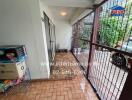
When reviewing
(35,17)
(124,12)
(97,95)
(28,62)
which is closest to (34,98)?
(28,62)

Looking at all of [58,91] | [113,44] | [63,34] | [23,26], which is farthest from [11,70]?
[63,34]

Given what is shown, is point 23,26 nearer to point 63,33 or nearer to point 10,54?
point 10,54

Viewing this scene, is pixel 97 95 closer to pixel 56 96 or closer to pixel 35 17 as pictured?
pixel 56 96

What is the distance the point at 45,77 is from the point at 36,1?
1771mm

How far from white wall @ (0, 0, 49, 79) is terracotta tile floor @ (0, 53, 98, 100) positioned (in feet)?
2.16

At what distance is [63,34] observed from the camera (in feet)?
18.7

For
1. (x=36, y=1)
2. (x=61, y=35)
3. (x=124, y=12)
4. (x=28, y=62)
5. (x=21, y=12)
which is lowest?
(x=28, y=62)

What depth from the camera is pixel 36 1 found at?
1.85 m

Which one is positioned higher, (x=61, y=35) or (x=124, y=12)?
(x=124, y=12)

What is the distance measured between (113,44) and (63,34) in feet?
13.7

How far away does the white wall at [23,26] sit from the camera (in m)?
1.85

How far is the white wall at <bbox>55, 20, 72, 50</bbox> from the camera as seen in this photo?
556cm

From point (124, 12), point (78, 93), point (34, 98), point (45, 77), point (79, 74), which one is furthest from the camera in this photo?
point (79, 74)

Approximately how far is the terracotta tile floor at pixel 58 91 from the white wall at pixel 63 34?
3.62 meters
